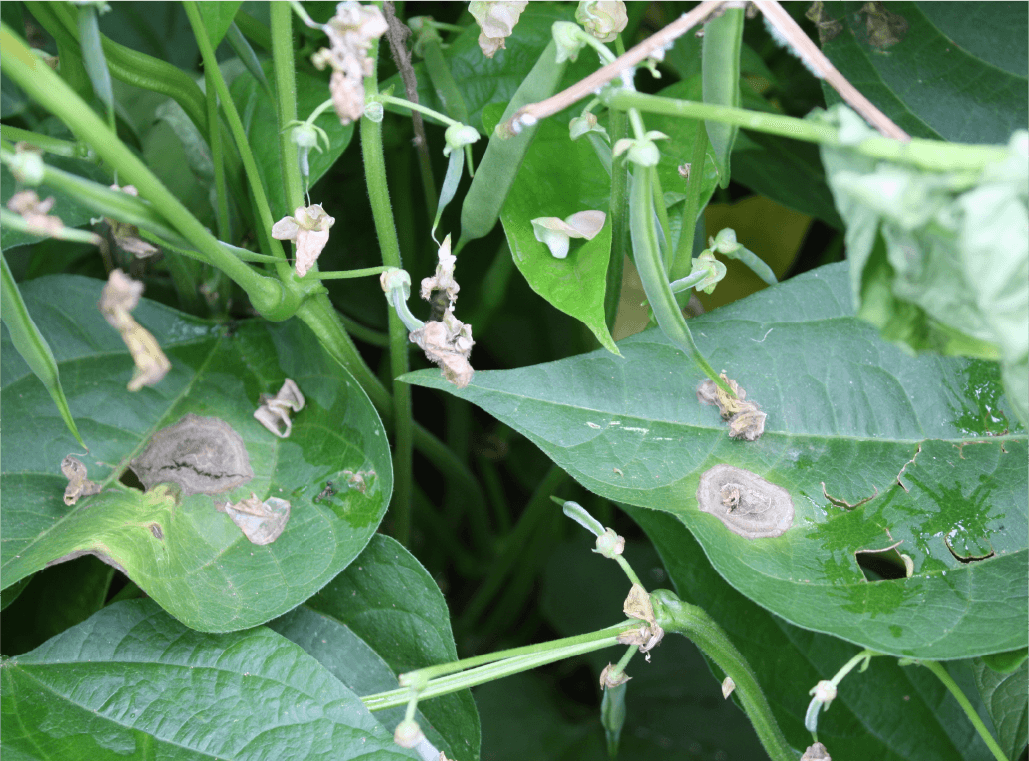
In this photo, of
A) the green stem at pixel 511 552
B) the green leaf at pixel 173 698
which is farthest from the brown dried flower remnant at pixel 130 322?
the green stem at pixel 511 552

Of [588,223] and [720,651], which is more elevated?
[588,223]

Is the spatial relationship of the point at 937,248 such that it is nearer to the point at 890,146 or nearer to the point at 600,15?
the point at 890,146

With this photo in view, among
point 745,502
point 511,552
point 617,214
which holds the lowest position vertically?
point 511,552

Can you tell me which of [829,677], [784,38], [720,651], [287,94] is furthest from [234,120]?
[829,677]

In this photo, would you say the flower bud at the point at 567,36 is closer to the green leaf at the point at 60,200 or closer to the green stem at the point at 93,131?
the green stem at the point at 93,131

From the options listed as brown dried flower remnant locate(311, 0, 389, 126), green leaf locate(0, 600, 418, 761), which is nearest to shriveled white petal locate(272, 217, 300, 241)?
brown dried flower remnant locate(311, 0, 389, 126)

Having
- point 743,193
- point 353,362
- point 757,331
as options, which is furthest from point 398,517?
point 743,193

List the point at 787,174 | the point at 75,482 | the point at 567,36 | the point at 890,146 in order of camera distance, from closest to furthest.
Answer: the point at 890,146, the point at 567,36, the point at 75,482, the point at 787,174

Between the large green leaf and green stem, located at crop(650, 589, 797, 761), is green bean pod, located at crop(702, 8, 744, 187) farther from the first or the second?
green stem, located at crop(650, 589, 797, 761)
